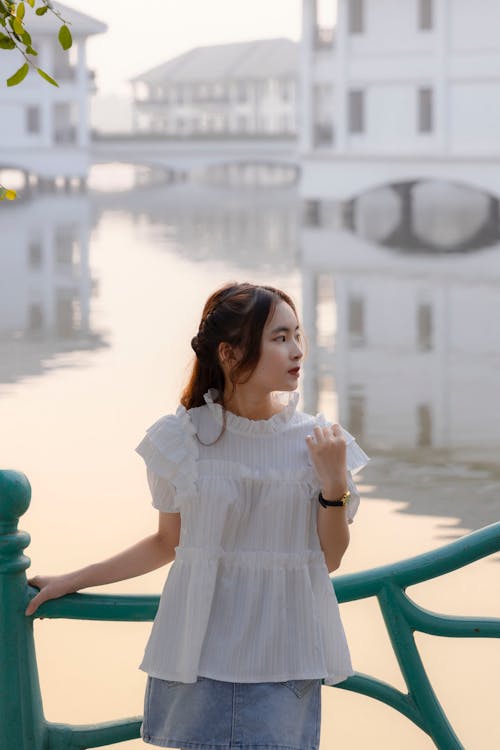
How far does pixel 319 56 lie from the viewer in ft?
118

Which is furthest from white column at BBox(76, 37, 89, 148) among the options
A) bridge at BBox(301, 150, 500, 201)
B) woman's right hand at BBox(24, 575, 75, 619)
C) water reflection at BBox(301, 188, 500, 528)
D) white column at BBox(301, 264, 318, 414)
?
woman's right hand at BBox(24, 575, 75, 619)

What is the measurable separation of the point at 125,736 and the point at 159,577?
14.8 ft

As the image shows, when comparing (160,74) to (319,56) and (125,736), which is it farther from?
(125,736)

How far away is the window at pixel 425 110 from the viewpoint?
33.7 m

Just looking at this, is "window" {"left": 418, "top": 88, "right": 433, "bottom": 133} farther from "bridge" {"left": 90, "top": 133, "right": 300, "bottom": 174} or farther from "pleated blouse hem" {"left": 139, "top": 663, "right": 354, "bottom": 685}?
"pleated blouse hem" {"left": 139, "top": 663, "right": 354, "bottom": 685}

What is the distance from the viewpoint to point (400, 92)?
34500 mm

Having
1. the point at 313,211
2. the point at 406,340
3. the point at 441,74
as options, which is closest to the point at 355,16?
the point at 441,74

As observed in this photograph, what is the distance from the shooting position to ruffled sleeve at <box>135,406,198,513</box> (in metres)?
2.32

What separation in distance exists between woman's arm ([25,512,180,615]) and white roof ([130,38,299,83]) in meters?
76.9

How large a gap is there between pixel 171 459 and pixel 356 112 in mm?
33654

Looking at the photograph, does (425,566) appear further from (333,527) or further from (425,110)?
(425,110)

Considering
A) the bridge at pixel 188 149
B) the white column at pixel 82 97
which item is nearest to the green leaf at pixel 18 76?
the white column at pixel 82 97

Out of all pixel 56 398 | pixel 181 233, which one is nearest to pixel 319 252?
pixel 181 233

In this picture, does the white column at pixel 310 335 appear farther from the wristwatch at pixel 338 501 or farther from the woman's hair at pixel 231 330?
the wristwatch at pixel 338 501
